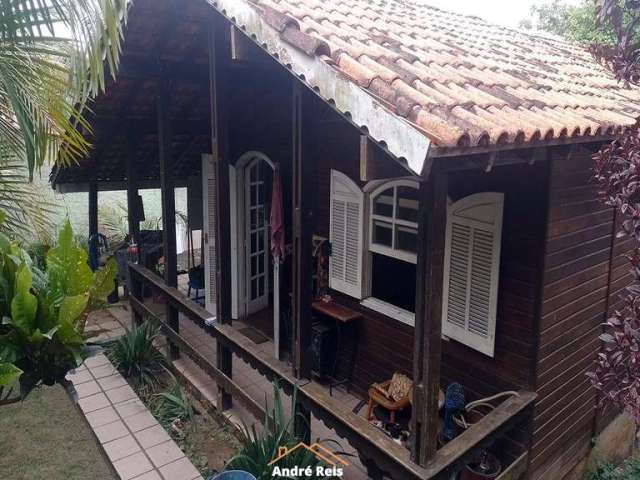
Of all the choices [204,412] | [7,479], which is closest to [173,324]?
[204,412]

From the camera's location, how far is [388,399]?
14.5 ft

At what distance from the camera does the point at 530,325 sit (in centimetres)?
371

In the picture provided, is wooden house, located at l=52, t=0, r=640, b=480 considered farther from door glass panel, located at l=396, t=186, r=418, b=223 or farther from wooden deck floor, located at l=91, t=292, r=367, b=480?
wooden deck floor, located at l=91, t=292, r=367, b=480

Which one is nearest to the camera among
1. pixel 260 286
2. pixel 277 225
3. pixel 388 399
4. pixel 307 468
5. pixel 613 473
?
pixel 307 468

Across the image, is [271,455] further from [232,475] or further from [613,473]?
[613,473]

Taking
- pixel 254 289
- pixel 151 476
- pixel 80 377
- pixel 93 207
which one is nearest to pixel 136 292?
pixel 80 377

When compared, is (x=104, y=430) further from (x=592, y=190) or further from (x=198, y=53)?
(x=592, y=190)

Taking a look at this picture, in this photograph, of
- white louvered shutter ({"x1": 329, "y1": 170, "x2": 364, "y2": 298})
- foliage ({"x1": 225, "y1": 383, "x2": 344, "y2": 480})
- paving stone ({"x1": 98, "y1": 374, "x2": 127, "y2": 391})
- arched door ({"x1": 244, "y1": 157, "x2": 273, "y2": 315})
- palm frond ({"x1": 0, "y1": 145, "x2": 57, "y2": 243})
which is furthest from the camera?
arched door ({"x1": 244, "y1": 157, "x2": 273, "y2": 315})

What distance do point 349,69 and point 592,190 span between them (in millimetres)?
2637

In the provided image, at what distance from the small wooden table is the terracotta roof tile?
2.69m

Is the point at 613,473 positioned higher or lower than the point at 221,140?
lower

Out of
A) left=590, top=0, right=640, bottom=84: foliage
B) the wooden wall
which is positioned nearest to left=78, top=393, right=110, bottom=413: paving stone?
the wooden wall

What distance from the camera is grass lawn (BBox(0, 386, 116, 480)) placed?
160 inches

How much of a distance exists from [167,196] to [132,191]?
6.63 feet
